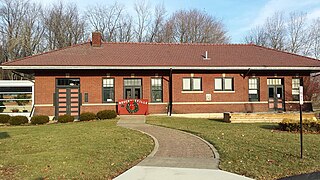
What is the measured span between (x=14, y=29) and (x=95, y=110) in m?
36.5

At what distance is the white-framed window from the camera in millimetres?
26453

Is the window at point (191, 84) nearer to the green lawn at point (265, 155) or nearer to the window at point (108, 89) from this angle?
the window at point (108, 89)

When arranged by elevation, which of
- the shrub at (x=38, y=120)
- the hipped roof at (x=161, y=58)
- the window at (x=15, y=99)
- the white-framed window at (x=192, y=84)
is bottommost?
the shrub at (x=38, y=120)

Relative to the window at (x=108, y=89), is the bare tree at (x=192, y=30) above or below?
above

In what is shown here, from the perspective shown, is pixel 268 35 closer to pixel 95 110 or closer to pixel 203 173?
pixel 95 110

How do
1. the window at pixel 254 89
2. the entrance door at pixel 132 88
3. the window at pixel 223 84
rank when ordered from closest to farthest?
the entrance door at pixel 132 88
the window at pixel 223 84
the window at pixel 254 89

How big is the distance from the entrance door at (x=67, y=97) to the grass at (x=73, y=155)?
12.1m

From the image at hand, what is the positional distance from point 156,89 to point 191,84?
2899 millimetres

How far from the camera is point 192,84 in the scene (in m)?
26.5

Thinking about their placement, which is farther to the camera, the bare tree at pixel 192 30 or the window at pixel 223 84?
the bare tree at pixel 192 30

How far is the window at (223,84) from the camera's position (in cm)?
2684

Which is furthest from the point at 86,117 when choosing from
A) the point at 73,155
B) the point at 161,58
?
the point at 73,155

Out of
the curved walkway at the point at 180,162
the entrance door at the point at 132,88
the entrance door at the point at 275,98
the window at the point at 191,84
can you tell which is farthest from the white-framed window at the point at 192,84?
the curved walkway at the point at 180,162

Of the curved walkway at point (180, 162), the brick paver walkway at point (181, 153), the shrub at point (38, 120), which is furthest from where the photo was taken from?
the shrub at point (38, 120)
